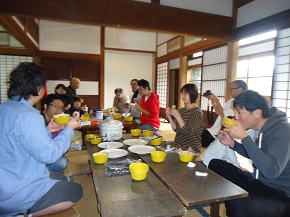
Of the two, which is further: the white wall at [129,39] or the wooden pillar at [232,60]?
the white wall at [129,39]

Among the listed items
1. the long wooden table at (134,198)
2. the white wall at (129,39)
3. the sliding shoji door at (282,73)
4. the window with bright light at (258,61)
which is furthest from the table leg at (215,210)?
the white wall at (129,39)

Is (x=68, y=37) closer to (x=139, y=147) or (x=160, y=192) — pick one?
(x=139, y=147)

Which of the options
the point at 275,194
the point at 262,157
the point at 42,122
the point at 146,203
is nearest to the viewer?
the point at 146,203

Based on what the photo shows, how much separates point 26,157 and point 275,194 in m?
1.63

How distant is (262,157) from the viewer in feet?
4.20

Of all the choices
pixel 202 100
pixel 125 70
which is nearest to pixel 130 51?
pixel 125 70

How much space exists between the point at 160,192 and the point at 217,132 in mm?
2459

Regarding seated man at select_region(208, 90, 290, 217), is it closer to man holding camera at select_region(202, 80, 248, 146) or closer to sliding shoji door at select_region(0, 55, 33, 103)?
man holding camera at select_region(202, 80, 248, 146)

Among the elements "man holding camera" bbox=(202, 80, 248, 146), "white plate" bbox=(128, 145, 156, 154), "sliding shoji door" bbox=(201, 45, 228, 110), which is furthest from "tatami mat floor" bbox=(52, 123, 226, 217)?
"sliding shoji door" bbox=(201, 45, 228, 110)

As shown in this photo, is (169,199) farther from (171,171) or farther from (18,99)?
(18,99)

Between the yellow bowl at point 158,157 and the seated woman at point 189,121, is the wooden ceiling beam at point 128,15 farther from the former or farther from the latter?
the yellow bowl at point 158,157

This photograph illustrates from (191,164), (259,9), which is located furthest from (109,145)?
(259,9)

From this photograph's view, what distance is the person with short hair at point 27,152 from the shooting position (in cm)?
108

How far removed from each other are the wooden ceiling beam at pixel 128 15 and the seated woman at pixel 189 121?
183 centimetres
